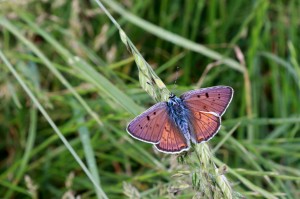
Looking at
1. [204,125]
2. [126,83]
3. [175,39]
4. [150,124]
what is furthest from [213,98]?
[126,83]

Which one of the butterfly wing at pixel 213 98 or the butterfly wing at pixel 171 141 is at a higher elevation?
the butterfly wing at pixel 213 98

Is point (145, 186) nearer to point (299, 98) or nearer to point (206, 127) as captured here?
point (299, 98)

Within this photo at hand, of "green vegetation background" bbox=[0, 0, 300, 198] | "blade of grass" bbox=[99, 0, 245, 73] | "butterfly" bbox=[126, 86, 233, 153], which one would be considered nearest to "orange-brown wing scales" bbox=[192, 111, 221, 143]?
"butterfly" bbox=[126, 86, 233, 153]

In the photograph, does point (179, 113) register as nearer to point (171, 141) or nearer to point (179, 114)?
point (179, 114)

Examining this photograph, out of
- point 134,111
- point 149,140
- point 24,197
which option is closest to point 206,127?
point 149,140

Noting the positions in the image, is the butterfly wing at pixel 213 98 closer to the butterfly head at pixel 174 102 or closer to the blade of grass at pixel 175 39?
the butterfly head at pixel 174 102

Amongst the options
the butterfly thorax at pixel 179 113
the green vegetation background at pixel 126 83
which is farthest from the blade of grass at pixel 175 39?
the butterfly thorax at pixel 179 113
